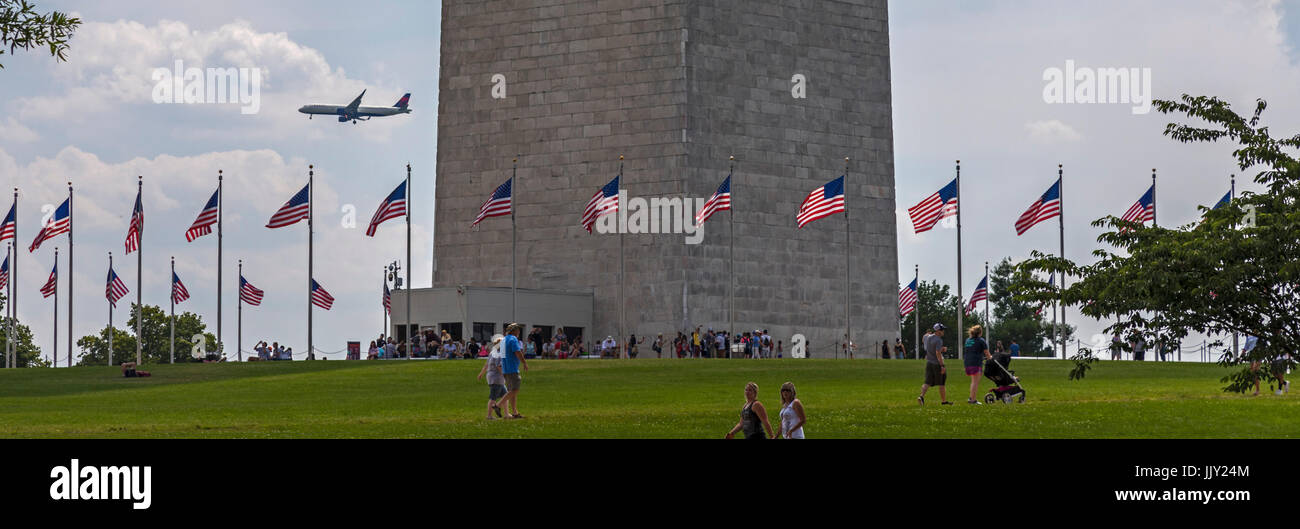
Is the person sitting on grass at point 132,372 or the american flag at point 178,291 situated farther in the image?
the american flag at point 178,291

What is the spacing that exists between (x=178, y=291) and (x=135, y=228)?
11.6 meters

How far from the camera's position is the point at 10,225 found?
6347cm

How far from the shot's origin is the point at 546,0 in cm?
7181

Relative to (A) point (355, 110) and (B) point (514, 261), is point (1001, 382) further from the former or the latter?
(A) point (355, 110)

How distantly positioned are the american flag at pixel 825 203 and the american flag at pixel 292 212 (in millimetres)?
15393

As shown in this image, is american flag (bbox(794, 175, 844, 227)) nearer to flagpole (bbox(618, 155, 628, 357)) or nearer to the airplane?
flagpole (bbox(618, 155, 628, 357))

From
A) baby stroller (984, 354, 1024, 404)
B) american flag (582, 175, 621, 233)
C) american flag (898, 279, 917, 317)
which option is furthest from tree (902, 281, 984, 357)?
baby stroller (984, 354, 1024, 404)

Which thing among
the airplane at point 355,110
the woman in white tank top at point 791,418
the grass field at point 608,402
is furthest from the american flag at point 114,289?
the airplane at point 355,110

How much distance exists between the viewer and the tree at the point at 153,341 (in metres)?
108

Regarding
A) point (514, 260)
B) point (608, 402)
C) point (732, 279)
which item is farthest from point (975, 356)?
point (732, 279)

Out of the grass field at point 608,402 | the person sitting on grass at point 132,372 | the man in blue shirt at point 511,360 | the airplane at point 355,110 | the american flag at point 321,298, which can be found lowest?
the grass field at point 608,402

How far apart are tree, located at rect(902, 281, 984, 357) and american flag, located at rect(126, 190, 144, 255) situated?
164 ft

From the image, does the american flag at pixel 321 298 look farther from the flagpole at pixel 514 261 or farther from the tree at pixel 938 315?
the tree at pixel 938 315
